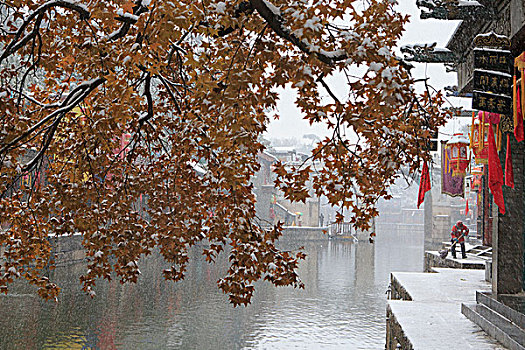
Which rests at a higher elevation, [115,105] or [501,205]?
[115,105]

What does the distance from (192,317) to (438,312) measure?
Answer: 835 centimetres

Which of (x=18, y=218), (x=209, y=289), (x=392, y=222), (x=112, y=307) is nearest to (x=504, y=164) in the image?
(x=18, y=218)

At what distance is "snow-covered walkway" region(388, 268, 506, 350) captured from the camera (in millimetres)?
6988

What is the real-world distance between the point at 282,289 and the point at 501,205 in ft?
43.6

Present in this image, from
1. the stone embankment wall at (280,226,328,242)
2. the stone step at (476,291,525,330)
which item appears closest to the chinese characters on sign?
the stone step at (476,291,525,330)

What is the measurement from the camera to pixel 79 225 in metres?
6.37

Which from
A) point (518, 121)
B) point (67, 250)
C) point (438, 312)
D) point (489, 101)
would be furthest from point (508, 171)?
point (67, 250)

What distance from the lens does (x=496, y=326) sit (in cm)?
729

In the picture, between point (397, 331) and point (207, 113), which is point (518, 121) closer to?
point (397, 331)

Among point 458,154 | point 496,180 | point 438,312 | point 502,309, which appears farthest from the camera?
point 458,154

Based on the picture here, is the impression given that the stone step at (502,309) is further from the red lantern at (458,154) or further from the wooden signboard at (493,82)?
the red lantern at (458,154)

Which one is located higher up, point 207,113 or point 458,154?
point 458,154

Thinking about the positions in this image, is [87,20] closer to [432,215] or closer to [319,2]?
[319,2]

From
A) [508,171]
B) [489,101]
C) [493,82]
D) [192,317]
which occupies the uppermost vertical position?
[493,82]
